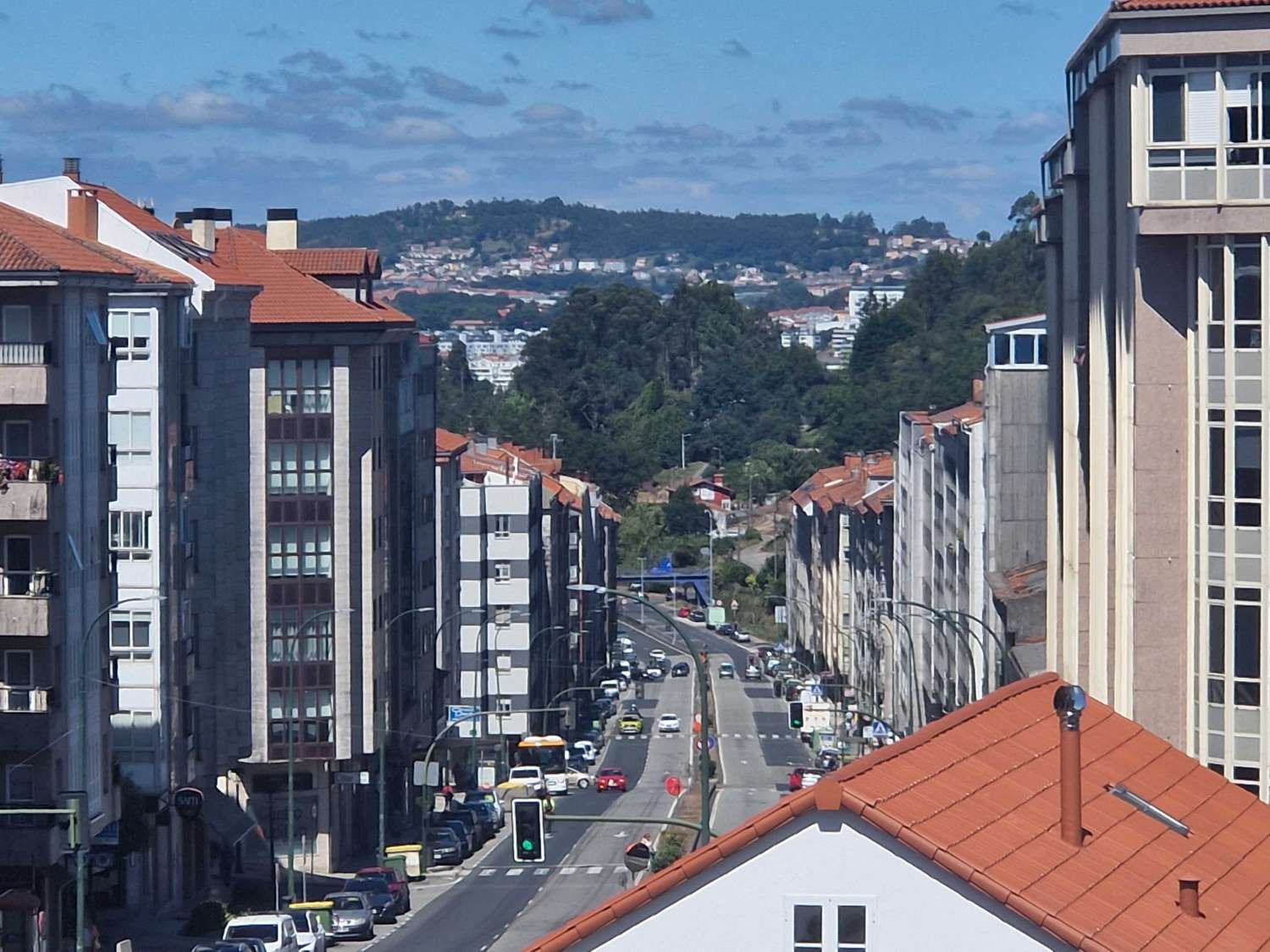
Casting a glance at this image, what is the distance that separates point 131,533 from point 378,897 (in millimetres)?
10838

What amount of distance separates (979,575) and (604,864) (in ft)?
56.8

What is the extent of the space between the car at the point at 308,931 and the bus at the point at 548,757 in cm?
4078

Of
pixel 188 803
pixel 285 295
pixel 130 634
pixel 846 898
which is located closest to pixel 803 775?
pixel 285 295

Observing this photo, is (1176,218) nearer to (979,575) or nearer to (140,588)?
(140,588)

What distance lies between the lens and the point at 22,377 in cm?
4994

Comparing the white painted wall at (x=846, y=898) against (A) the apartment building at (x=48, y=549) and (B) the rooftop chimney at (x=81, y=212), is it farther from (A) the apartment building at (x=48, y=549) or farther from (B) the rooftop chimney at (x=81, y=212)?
(B) the rooftop chimney at (x=81, y=212)

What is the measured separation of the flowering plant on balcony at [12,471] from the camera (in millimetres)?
49812

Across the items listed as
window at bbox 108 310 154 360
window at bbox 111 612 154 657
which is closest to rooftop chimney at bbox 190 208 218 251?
window at bbox 108 310 154 360

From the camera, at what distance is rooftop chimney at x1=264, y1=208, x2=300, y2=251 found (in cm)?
9294

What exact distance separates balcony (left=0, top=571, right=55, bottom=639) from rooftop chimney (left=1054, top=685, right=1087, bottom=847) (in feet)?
106

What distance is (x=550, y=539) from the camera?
129125mm

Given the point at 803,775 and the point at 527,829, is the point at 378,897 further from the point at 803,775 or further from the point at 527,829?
the point at 803,775

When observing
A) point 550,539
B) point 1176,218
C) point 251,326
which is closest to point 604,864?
point 251,326

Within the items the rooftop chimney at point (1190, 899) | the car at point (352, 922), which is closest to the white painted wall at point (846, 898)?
the rooftop chimney at point (1190, 899)
